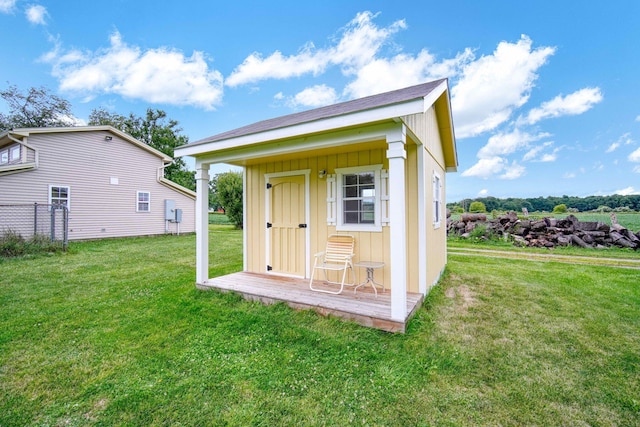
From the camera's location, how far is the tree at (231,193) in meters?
18.5

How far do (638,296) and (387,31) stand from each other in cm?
913

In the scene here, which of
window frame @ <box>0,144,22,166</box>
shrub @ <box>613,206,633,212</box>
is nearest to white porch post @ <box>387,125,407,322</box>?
window frame @ <box>0,144,22,166</box>

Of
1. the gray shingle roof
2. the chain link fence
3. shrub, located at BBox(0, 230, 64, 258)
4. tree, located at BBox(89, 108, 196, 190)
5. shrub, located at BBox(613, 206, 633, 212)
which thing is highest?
tree, located at BBox(89, 108, 196, 190)

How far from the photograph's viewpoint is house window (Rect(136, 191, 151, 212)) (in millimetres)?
13000

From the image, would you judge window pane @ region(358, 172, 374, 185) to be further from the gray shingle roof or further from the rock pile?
the rock pile

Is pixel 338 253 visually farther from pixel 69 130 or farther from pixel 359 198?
pixel 69 130

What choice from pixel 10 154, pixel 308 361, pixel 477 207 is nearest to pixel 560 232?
pixel 477 207

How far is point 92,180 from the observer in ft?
37.9

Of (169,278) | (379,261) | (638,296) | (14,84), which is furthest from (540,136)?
(14,84)

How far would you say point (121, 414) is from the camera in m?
1.96

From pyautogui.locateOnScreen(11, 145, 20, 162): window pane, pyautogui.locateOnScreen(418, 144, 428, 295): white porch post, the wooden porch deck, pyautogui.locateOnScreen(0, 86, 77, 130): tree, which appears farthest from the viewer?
pyautogui.locateOnScreen(0, 86, 77, 130): tree

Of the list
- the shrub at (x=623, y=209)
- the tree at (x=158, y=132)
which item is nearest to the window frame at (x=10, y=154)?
the tree at (x=158, y=132)

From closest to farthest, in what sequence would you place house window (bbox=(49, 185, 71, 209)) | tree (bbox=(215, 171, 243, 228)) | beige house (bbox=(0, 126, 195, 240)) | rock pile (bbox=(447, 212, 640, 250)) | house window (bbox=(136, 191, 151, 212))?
rock pile (bbox=(447, 212, 640, 250)) → beige house (bbox=(0, 126, 195, 240)) → house window (bbox=(49, 185, 71, 209)) → house window (bbox=(136, 191, 151, 212)) → tree (bbox=(215, 171, 243, 228))

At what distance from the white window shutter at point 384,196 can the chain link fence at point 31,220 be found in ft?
33.4
